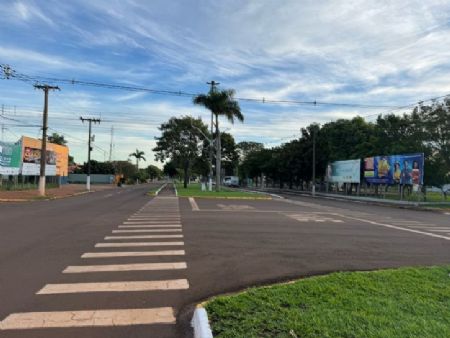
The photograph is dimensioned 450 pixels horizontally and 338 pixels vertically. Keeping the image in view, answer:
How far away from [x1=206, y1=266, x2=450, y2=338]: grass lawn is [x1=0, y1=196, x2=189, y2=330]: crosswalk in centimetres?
90

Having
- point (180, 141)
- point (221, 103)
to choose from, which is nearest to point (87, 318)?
point (221, 103)

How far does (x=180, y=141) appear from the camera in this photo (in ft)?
217

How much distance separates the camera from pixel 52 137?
113m

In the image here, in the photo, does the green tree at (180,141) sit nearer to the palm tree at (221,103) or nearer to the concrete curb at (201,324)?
the palm tree at (221,103)

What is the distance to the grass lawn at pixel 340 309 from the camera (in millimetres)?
5062

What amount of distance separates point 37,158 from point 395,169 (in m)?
40.2

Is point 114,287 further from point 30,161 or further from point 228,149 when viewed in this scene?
point 228,149

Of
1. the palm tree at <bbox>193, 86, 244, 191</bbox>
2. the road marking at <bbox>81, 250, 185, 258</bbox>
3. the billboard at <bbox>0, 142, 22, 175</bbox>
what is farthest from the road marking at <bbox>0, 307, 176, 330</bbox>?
the billboard at <bbox>0, 142, 22, 175</bbox>

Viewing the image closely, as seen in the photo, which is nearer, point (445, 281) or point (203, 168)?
point (445, 281)

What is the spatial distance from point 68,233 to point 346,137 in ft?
185

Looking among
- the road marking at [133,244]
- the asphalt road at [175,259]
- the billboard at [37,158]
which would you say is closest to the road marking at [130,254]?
the asphalt road at [175,259]

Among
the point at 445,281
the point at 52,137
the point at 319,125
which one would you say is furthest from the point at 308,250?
the point at 52,137

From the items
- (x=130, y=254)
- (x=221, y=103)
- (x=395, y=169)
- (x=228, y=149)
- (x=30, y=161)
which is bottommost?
(x=130, y=254)

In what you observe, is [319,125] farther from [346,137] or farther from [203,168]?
[203,168]
